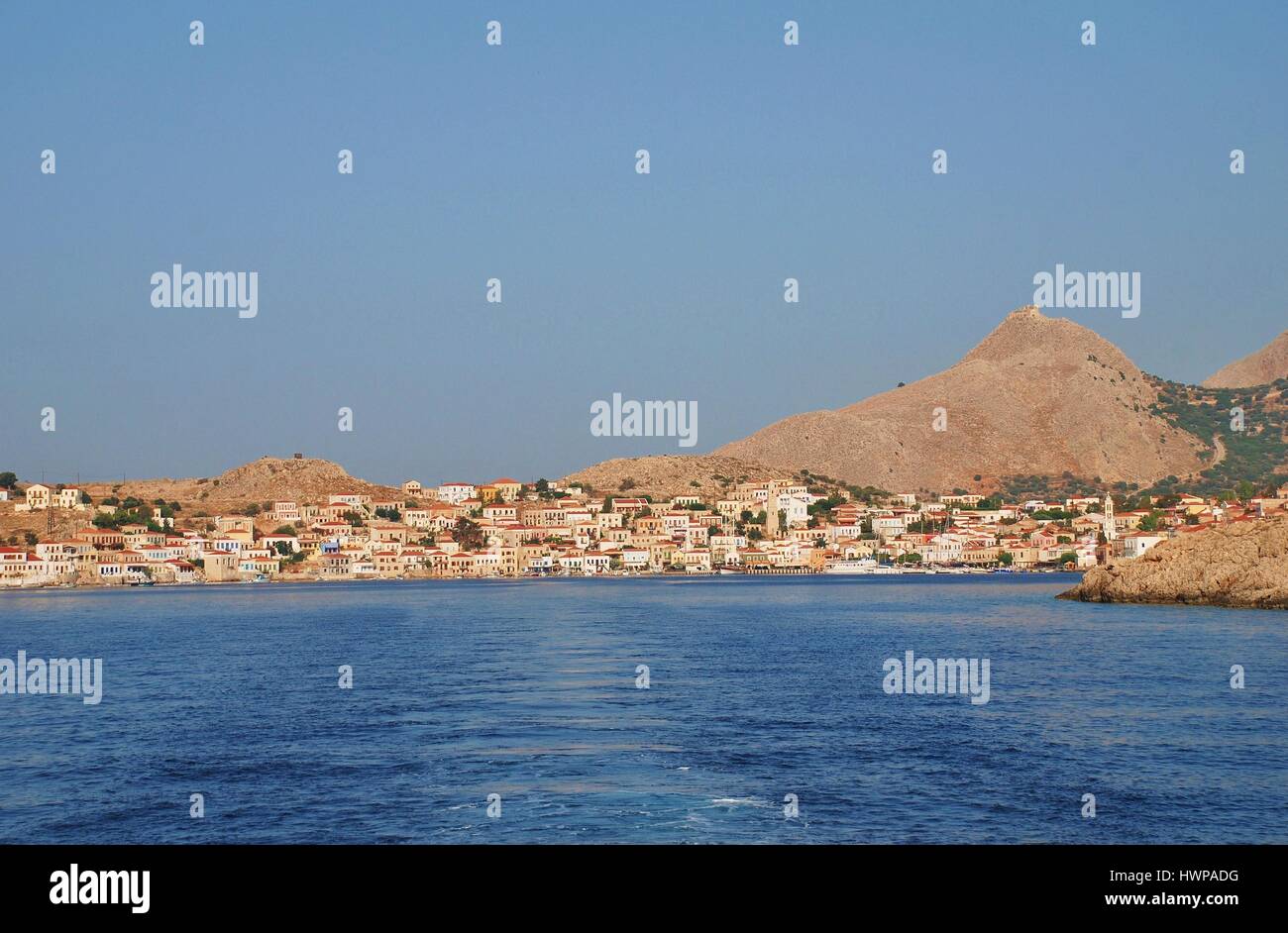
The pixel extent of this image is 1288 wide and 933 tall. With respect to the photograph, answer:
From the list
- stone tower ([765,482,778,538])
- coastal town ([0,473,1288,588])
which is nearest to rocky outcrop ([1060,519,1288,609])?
coastal town ([0,473,1288,588])

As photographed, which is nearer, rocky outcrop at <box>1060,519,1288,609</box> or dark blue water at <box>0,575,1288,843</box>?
dark blue water at <box>0,575,1288,843</box>

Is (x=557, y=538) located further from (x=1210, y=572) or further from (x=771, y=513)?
(x=1210, y=572)

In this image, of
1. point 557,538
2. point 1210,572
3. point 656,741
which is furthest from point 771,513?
point 656,741

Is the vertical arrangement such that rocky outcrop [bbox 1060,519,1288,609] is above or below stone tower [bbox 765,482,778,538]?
below

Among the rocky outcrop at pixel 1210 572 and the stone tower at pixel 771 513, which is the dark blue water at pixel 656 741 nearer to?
the rocky outcrop at pixel 1210 572

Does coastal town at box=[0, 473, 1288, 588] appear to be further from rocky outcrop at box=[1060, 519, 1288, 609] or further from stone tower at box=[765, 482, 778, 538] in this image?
rocky outcrop at box=[1060, 519, 1288, 609]
